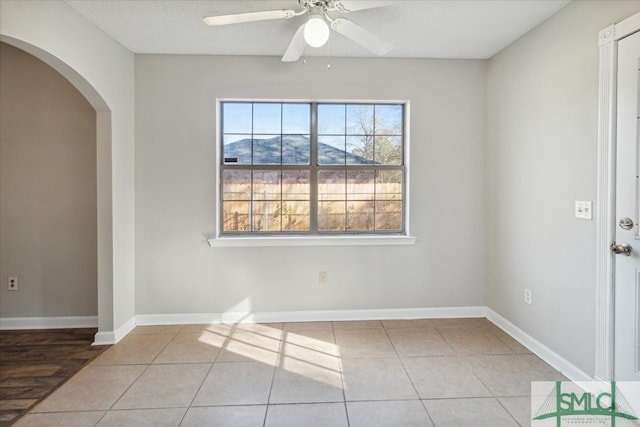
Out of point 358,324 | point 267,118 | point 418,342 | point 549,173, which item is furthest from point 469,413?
point 267,118

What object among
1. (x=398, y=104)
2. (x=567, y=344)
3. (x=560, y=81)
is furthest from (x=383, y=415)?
(x=398, y=104)

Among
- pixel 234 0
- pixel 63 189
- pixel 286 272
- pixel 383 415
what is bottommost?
pixel 383 415

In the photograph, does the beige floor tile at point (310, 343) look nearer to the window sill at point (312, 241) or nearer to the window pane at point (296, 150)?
the window sill at point (312, 241)

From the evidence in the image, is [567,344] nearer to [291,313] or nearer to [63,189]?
[291,313]

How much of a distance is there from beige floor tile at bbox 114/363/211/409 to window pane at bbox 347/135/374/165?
7.29 feet

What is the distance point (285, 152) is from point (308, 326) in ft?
5.57

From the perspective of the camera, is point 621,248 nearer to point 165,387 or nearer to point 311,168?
point 311,168

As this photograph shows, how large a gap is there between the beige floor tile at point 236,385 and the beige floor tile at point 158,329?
83 centimetres

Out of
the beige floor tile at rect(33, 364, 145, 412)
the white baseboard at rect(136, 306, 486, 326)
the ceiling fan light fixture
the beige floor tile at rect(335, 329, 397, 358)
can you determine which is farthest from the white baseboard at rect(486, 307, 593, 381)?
the beige floor tile at rect(33, 364, 145, 412)

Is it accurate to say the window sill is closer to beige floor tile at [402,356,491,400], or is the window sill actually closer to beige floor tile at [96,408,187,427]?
beige floor tile at [402,356,491,400]

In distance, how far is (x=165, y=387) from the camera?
2.17 meters

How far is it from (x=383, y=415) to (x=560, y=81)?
251 centimetres

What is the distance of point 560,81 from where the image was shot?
7.67 ft

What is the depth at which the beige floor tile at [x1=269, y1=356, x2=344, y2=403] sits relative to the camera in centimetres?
204
